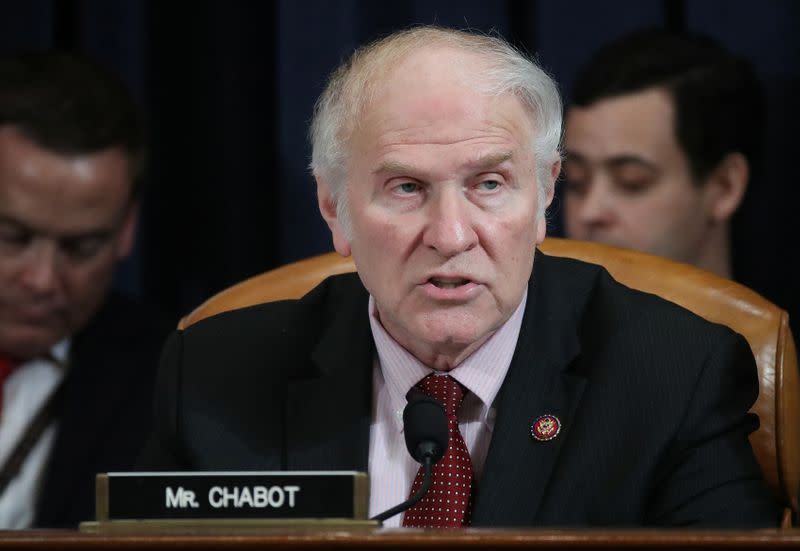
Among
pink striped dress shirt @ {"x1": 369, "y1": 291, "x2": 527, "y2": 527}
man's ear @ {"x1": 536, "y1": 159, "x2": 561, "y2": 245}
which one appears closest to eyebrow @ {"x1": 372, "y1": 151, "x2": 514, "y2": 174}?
man's ear @ {"x1": 536, "y1": 159, "x2": 561, "y2": 245}

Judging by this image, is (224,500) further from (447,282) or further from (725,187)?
(725,187)

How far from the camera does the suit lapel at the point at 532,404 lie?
1.58 m

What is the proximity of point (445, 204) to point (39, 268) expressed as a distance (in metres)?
1.25

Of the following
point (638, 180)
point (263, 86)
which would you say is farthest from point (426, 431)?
point (263, 86)

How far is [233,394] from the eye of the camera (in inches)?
70.7

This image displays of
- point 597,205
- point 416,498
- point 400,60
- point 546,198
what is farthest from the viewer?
point 597,205

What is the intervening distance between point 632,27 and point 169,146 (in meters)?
1.09

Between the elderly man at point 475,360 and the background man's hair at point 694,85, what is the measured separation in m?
1.02

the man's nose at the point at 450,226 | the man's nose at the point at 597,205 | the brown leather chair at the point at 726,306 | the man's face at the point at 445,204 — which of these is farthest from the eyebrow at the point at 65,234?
the man's nose at the point at 450,226

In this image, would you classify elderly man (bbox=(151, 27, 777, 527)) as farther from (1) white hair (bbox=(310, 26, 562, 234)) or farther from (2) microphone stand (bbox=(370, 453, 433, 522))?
(2) microphone stand (bbox=(370, 453, 433, 522))

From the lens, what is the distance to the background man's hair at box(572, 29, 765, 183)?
274 cm

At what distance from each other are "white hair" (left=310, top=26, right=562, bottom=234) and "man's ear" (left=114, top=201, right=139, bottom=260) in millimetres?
1032

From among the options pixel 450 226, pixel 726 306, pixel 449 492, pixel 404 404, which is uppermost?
pixel 450 226

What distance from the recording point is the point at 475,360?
1720 mm
